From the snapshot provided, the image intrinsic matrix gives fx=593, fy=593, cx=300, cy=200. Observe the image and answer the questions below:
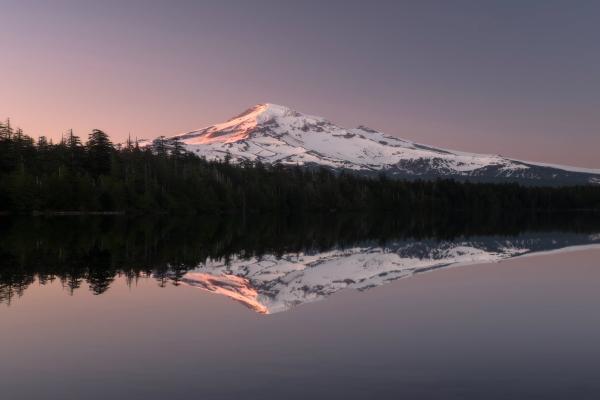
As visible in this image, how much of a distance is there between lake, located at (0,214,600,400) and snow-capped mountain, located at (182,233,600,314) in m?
0.28

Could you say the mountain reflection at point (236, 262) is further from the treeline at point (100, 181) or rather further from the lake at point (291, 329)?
the treeline at point (100, 181)

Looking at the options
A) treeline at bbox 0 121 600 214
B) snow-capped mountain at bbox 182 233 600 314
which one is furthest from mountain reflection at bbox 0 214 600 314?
treeline at bbox 0 121 600 214

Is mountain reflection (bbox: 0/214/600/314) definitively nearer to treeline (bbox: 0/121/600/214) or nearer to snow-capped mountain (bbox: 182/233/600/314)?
snow-capped mountain (bbox: 182/233/600/314)

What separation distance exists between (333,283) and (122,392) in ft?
80.2

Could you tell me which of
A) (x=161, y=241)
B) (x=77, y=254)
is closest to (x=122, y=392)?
(x=77, y=254)

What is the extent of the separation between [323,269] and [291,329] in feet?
75.0

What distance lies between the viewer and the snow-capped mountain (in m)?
34.5

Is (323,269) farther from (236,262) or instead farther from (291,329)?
(291,329)

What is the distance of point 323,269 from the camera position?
47281mm

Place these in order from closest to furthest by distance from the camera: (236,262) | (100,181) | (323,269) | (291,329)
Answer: (291,329)
(323,269)
(236,262)
(100,181)

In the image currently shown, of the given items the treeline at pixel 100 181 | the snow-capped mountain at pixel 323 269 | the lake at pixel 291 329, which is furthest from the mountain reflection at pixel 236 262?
the treeline at pixel 100 181

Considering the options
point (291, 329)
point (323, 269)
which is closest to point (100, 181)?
point (323, 269)

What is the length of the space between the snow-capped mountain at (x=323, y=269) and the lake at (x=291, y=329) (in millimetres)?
277

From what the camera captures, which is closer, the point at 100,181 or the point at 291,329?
the point at 291,329
